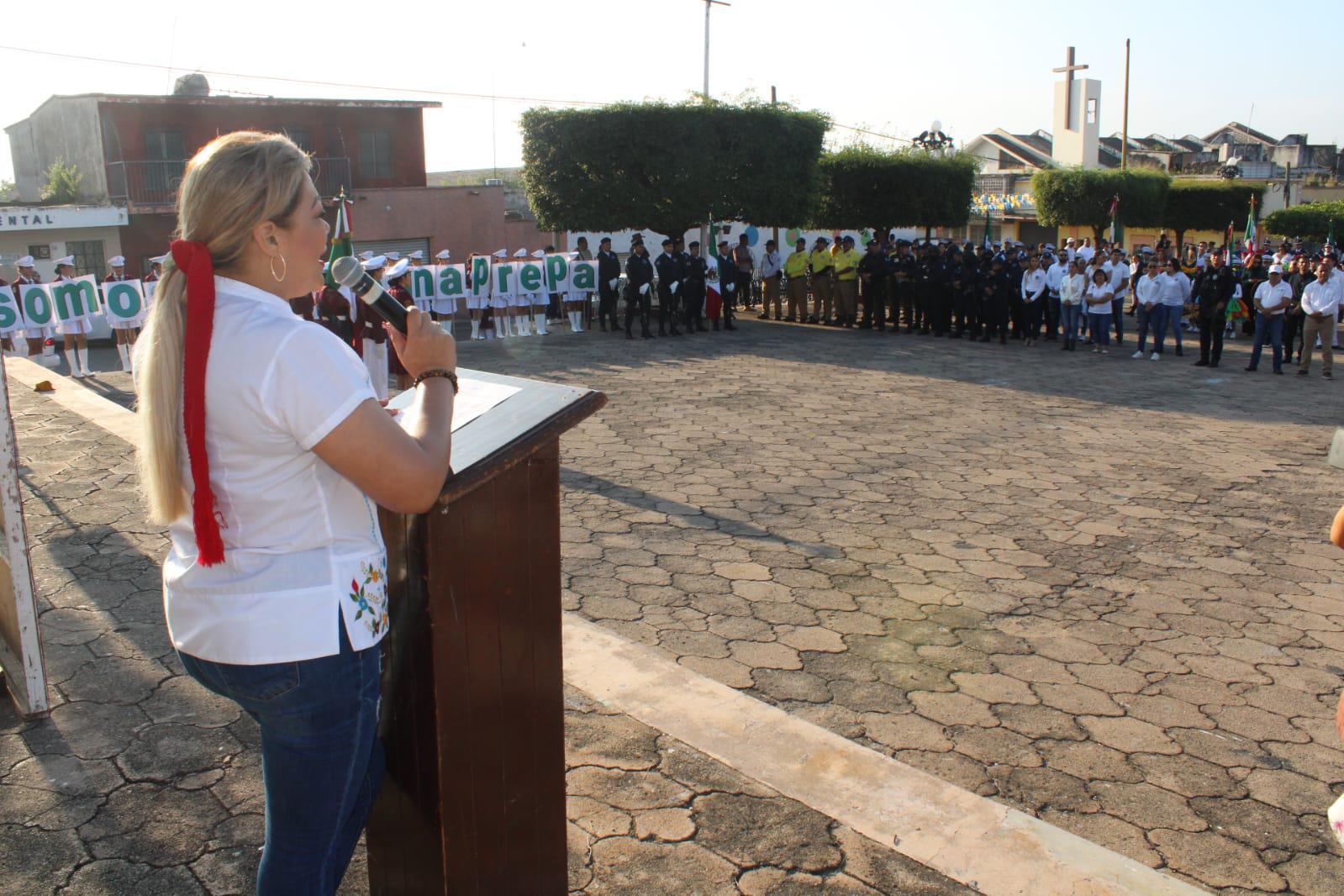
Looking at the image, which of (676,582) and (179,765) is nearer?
(179,765)

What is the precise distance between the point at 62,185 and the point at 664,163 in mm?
19792

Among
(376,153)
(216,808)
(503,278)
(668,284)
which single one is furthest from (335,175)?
(216,808)

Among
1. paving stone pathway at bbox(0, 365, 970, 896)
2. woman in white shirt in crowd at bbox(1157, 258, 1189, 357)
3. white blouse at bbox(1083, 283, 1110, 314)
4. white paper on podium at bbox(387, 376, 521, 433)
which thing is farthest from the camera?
white blouse at bbox(1083, 283, 1110, 314)

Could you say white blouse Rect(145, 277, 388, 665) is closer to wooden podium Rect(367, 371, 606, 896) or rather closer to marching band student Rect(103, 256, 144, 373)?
wooden podium Rect(367, 371, 606, 896)

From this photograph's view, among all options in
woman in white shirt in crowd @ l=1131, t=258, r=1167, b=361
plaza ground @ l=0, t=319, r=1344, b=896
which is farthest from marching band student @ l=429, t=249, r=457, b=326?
woman in white shirt in crowd @ l=1131, t=258, r=1167, b=361

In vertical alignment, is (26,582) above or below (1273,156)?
below

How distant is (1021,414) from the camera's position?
11.5 m

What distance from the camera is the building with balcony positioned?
1163 inches

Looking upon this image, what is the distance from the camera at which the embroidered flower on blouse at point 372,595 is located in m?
1.85

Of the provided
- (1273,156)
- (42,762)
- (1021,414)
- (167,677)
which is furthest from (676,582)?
(1273,156)

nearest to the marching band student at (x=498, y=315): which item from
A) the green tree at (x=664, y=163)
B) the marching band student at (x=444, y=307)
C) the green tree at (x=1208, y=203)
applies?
the marching band student at (x=444, y=307)

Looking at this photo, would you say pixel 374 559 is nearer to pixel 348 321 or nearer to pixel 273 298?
pixel 273 298

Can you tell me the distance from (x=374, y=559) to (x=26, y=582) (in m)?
2.35

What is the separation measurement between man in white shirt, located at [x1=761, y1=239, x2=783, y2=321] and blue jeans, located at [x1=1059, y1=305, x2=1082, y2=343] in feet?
20.8
